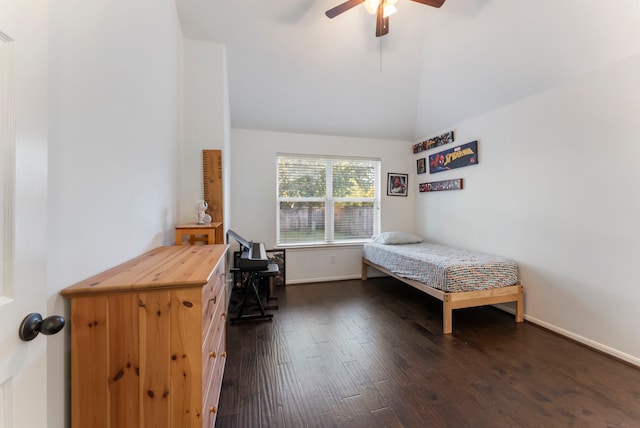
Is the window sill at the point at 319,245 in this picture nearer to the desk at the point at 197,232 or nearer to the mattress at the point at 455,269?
the mattress at the point at 455,269

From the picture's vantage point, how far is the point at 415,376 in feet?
5.93

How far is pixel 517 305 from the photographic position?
2643 mm

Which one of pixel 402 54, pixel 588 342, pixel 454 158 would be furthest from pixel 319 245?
pixel 588 342

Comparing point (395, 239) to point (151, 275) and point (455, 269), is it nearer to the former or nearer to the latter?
point (455, 269)

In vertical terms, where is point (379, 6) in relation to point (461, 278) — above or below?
above

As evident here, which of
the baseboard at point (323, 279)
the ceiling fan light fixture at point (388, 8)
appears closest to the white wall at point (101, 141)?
the ceiling fan light fixture at point (388, 8)

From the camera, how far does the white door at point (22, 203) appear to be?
21.6 inches

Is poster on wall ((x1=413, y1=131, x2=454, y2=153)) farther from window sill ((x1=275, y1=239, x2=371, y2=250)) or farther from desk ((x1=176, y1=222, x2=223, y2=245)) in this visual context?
desk ((x1=176, y1=222, x2=223, y2=245))

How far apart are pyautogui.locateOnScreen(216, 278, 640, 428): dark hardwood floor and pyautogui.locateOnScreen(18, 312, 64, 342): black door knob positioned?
1.21 m

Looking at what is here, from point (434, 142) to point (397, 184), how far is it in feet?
2.89

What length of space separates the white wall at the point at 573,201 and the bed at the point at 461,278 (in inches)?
9.2

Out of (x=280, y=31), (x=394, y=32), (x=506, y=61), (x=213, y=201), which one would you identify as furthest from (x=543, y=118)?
(x=213, y=201)

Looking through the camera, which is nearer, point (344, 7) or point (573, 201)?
point (344, 7)

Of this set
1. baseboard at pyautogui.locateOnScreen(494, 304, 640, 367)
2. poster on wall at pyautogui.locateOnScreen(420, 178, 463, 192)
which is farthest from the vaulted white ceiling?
baseboard at pyautogui.locateOnScreen(494, 304, 640, 367)
